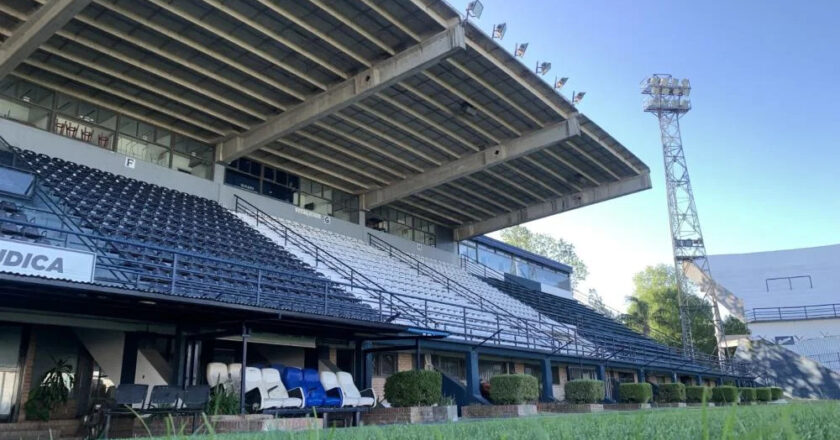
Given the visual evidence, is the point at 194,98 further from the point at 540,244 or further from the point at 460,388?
the point at 540,244

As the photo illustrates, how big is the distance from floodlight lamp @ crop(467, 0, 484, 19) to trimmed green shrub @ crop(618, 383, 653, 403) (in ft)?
→ 40.0

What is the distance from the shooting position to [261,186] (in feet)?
81.4

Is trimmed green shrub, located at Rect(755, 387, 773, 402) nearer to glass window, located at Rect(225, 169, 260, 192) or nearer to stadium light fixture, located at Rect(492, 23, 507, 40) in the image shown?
stadium light fixture, located at Rect(492, 23, 507, 40)

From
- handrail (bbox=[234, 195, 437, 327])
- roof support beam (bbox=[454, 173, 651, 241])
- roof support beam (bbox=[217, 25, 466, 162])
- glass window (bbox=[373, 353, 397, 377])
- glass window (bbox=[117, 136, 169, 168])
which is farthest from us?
roof support beam (bbox=[454, 173, 651, 241])

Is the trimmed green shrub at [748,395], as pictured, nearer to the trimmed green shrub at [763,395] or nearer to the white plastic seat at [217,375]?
the trimmed green shrub at [763,395]

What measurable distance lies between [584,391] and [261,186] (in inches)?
547

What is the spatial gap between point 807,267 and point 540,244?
24.7 metres

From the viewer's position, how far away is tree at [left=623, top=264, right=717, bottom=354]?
1810 inches

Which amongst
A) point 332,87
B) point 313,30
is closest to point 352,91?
point 332,87

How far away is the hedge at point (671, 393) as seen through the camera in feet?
74.4

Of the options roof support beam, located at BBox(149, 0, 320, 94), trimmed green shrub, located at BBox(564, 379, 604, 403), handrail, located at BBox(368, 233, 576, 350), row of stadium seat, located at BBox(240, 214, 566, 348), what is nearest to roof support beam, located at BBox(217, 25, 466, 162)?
roof support beam, located at BBox(149, 0, 320, 94)

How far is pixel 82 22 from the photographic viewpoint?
51.9ft

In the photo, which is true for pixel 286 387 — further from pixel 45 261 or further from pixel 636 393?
pixel 636 393

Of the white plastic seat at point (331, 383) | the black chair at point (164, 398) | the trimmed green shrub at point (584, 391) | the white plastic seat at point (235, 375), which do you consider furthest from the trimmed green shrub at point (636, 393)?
the black chair at point (164, 398)
